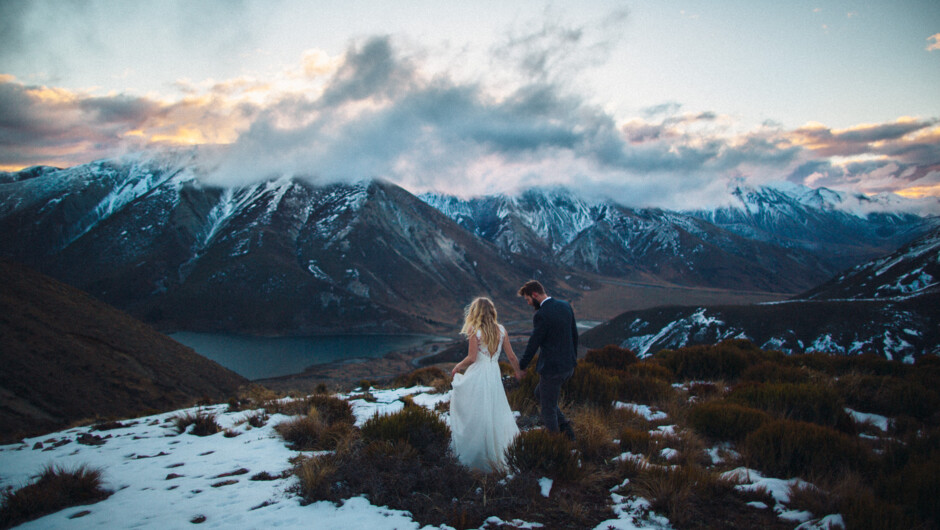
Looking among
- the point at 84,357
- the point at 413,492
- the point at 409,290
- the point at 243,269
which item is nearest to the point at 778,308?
the point at 413,492

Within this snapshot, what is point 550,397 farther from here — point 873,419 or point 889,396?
point 889,396

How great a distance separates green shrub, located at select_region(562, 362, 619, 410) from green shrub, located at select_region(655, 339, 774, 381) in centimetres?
411

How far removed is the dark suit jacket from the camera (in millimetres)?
5605

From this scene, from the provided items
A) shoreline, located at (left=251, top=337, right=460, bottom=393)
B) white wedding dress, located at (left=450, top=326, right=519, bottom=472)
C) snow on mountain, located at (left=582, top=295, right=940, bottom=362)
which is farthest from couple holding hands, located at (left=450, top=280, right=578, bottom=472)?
shoreline, located at (left=251, top=337, right=460, bottom=393)

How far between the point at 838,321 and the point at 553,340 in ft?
235

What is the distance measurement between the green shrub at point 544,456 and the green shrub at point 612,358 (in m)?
8.27

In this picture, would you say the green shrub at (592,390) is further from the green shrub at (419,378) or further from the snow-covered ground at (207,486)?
the green shrub at (419,378)

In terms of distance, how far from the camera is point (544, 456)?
16.7 ft

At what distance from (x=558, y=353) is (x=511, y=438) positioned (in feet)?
4.15

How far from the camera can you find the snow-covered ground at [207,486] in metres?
4.05

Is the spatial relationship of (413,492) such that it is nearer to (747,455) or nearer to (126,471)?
(747,455)

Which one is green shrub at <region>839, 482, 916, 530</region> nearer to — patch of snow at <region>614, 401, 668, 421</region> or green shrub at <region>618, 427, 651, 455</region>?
green shrub at <region>618, 427, 651, 455</region>

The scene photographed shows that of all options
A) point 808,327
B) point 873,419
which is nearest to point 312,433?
point 873,419

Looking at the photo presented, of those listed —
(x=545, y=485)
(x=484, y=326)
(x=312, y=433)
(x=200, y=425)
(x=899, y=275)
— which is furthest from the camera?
(x=899, y=275)
